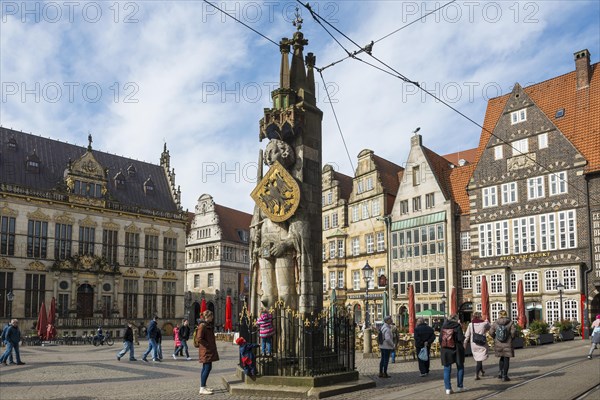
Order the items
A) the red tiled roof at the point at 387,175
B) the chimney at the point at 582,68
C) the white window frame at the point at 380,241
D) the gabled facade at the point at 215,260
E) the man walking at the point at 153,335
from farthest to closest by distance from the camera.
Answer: the gabled facade at the point at 215,260
the red tiled roof at the point at 387,175
the white window frame at the point at 380,241
the chimney at the point at 582,68
the man walking at the point at 153,335

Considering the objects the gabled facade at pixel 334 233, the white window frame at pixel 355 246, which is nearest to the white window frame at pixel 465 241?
the white window frame at pixel 355 246

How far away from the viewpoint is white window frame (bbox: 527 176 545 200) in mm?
36000

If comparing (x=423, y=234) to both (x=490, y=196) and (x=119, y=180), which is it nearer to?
(x=490, y=196)

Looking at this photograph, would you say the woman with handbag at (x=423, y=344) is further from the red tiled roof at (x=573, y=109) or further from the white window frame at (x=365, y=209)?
the white window frame at (x=365, y=209)

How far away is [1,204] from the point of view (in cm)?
4188

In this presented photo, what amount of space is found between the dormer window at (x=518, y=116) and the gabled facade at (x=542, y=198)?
62mm

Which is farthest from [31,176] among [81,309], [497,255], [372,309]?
[497,255]

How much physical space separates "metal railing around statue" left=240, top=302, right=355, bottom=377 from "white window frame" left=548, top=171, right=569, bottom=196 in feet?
82.2

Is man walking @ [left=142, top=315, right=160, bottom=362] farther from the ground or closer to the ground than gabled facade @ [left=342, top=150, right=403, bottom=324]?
closer to the ground

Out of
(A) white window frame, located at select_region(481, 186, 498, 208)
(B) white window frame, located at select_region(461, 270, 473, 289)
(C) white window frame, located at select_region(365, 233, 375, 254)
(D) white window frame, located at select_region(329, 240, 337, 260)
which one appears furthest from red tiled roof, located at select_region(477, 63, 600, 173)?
(D) white window frame, located at select_region(329, 240, 337, 260)

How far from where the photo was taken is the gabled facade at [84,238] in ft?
141

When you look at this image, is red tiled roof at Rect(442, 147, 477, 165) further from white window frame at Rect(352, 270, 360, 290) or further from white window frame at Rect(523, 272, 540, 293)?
white window frame at Rect(523, 272, 540, 293)

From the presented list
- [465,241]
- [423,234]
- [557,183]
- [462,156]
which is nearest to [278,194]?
[557,183]

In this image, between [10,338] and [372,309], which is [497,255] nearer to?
[372,309]
